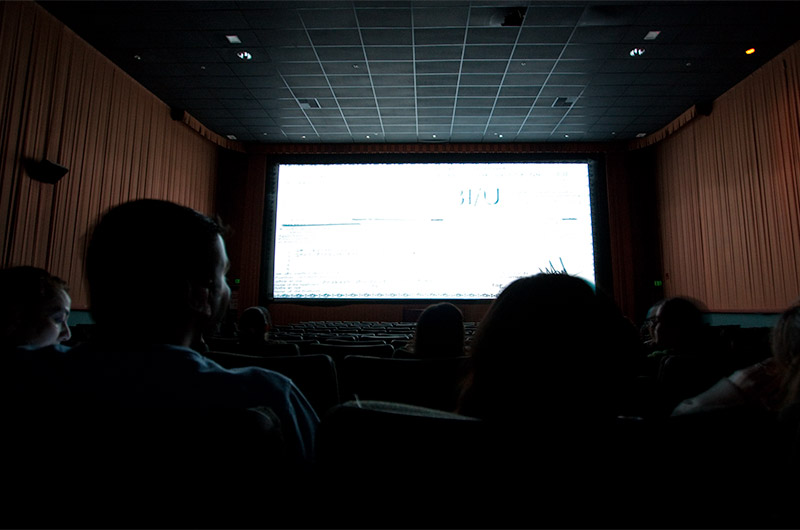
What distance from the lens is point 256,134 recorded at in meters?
10.8

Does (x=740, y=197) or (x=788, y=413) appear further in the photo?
(x=740, y=197)

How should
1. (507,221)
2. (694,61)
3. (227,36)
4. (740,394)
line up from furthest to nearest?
(507,221)
(694,61)
(227,36)
(740,394)

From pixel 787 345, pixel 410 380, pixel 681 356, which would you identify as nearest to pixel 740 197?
pixel 681 356

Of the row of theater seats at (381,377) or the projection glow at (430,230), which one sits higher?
the projection glow at (430,230)

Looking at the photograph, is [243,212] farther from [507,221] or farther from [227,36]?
[507,221]

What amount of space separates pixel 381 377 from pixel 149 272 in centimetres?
117

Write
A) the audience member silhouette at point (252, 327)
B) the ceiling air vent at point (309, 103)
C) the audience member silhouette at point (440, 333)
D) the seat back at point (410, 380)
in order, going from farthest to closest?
1. the ceiling air vent at point (309, 103)
2. the audience member silhouette at point (252, 327)
3. the audience member silhouette at point (440, 333)
4. the seat back at point (410, 380)

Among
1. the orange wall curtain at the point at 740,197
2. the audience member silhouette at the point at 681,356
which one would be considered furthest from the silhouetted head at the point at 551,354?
the orange wall curtain at the point at 740,197

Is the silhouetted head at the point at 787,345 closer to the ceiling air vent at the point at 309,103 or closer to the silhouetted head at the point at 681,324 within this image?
the silhouetted head at the point at 681,324

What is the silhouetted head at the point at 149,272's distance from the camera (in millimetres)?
1065

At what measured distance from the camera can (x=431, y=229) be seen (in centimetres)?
1056

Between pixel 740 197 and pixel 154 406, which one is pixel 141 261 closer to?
pixel 154 406

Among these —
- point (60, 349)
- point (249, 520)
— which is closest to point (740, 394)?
point (249, 520)

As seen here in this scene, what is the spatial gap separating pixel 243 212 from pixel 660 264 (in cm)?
1022
